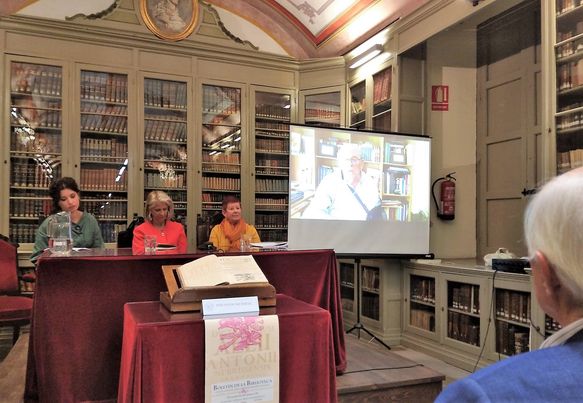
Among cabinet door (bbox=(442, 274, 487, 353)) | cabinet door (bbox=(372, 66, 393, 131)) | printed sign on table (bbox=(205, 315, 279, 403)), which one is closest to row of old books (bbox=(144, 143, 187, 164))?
cabinet door (bbox=(372, 66, 393, 131))

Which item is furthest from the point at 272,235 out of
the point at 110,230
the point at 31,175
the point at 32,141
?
the point at 32,141

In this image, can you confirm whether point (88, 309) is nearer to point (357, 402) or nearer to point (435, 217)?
point (357, 402)

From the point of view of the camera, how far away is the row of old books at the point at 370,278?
191 inches

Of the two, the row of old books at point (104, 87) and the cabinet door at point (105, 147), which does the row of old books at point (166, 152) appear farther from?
the row of old books at point (104, 87)

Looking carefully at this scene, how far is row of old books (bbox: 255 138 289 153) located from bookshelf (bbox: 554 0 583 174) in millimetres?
3369

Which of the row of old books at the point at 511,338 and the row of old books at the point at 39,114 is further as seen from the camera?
the row of old books at the point at 39,114

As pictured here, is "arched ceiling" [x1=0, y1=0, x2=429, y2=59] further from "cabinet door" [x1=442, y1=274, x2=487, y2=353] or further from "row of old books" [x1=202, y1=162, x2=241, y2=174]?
"cabinet door" [x1=442, y1=274, x2=487, y2=353]

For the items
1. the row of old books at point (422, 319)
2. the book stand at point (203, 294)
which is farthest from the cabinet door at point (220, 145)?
the book stand at point (203, 294)

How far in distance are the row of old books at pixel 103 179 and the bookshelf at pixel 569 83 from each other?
13.7 ft

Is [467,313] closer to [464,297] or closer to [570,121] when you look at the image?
[464,297]

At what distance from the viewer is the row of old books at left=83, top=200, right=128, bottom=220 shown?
511 cm

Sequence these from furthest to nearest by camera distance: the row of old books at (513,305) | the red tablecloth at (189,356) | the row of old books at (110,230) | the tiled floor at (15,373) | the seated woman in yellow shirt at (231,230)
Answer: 1. the row of old books at (110,230)
2. the seated woman in yellow shirt at (231,230)
3. the row of old books at (513,305)
4. the tiled floor at (15,373)
5. the red tablecloth at (189,356)

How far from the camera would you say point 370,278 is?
4.98 meters

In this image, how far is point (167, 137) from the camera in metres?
5.37
